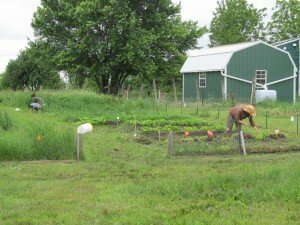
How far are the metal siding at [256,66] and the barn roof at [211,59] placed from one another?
1.21 ft

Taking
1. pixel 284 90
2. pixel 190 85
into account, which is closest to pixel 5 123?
pixel 190 85

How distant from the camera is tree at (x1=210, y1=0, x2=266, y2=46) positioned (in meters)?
52.7

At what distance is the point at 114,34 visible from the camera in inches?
1298

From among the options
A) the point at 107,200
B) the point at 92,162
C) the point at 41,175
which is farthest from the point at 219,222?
the point at 92,162

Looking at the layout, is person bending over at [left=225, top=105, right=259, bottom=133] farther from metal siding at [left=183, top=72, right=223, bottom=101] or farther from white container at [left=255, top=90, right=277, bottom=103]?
metal siding at [left=183, top=72, right=223, bottom=101]

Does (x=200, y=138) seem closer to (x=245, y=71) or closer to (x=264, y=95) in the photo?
(x=264, y=95)

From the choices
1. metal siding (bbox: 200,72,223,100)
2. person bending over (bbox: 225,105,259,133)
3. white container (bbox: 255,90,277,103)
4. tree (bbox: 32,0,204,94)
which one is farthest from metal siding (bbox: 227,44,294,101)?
person bending over (bbox: 225,105,259,133)

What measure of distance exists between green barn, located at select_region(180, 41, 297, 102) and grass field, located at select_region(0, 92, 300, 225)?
1913cm

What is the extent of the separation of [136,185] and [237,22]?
151 ft

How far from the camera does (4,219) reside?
699cm

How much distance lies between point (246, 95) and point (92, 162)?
81.1 feet

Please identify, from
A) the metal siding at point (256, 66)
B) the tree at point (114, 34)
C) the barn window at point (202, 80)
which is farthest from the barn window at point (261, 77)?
the tree at point (114, 34)

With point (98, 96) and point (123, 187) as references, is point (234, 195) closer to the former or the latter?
point (123, 187)

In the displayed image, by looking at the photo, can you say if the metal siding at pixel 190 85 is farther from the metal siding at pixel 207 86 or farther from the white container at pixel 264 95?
the white container at pixel 264 95
